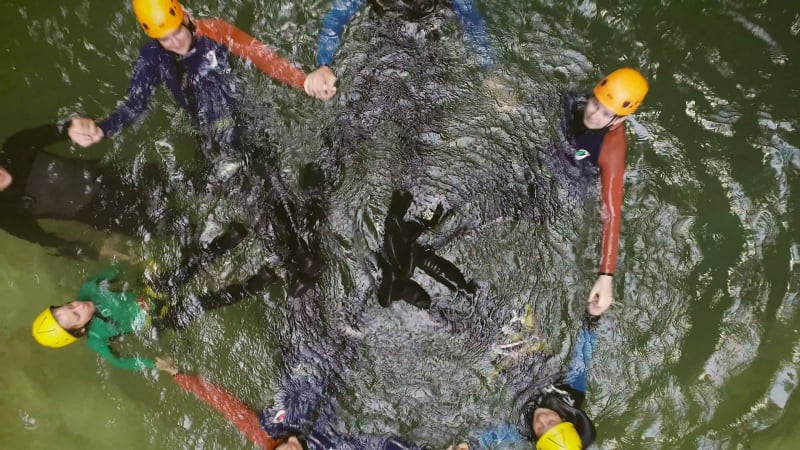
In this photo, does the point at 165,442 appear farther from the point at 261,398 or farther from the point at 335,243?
the point at 335,243

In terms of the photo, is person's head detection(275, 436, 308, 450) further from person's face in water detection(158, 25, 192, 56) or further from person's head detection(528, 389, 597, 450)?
person's face in water detection(158, 25, 192, 56)

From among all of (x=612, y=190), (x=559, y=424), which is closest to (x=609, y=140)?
(x=612, y=190)

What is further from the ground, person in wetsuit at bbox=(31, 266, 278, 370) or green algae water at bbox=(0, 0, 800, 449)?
green algae water at bbox=(0, 0, 800, 449)

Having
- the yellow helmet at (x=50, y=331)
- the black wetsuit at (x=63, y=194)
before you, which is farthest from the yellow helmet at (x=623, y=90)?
the yellow helmet at (x=50, y=331)

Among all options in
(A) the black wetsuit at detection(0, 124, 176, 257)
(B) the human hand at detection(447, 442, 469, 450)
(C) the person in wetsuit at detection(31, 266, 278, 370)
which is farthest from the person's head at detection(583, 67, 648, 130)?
(A) the black wetsuit at detection(0, 124, 176, 257)

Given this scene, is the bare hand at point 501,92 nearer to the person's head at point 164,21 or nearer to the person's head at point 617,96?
the person's head at point 617,96

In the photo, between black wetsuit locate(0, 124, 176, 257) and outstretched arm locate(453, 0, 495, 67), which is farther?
outstretched arm locate(453, 0, 495, 67)

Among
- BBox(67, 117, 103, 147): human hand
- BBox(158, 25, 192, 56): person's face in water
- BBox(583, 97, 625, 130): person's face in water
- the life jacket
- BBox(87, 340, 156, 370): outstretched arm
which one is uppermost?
BBox(583, 97, 625, 130): person's face in water
